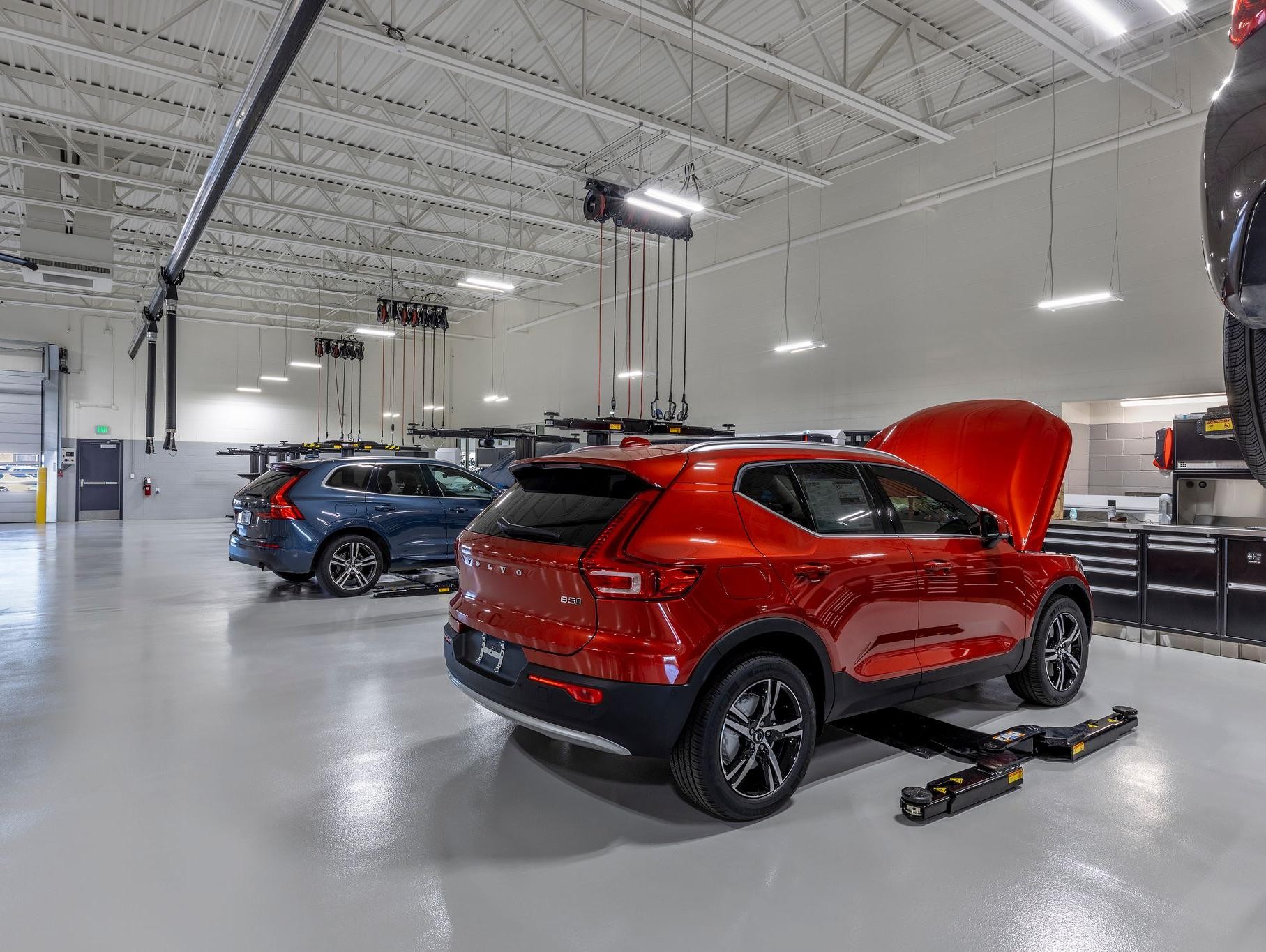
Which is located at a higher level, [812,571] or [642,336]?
[642,336]

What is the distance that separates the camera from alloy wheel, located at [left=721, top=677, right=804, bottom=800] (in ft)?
7.96

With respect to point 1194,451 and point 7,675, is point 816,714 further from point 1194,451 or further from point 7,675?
point 1194,451

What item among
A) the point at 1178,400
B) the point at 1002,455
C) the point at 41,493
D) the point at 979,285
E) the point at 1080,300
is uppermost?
the point at 979,285

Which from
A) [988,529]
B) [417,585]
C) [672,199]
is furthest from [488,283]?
[988,529]

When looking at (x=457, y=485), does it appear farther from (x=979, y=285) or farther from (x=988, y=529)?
(x=979, y=285)

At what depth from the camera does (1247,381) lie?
1.70 m

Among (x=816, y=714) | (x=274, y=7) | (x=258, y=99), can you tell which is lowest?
(x=816, y=714)

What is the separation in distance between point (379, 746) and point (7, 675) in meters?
2.63

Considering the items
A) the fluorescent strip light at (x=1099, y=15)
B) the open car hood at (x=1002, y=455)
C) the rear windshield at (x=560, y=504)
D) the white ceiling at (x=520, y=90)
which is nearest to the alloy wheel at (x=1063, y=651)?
the open car hood at (x=1002, y=455)

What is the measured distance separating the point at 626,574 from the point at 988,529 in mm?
1942

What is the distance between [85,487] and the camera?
1844cm

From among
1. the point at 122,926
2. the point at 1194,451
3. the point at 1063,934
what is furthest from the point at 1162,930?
the point at 1194,451

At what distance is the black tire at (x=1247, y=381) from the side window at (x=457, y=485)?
6232mm

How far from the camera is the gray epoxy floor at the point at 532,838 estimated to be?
1.89m
